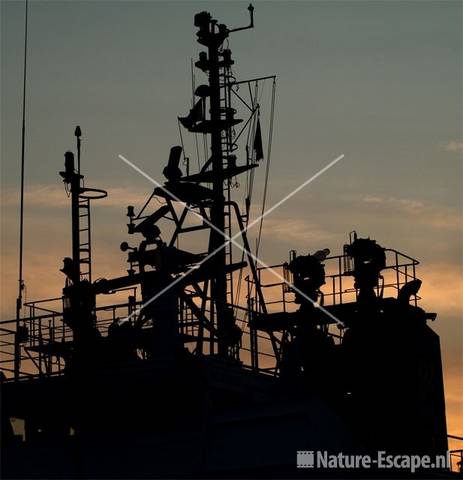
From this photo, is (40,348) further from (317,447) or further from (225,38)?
(225,38)

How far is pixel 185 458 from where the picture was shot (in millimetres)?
34625

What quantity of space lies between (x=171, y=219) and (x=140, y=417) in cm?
734

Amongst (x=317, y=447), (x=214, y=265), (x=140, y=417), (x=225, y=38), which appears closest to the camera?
(x=317, y=447)

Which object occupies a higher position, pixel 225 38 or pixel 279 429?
pixel 225 38

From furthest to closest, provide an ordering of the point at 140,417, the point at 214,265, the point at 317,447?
the point at 214,265
the point at 140,417
the point at 317,447

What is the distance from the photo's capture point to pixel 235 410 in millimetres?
34250

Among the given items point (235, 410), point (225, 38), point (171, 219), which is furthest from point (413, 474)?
point (225, 38)

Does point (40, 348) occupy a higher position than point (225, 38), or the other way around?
point (225, 38)

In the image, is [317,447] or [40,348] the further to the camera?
[40,348]

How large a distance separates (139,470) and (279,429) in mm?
4309

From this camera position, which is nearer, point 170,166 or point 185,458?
point 185,458

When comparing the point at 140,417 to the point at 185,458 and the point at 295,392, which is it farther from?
the point at 295,392

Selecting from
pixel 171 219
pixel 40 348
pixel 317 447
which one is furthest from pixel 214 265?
pixel 317 447

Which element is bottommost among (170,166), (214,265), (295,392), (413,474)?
(413,474)
